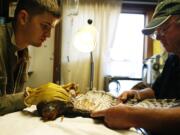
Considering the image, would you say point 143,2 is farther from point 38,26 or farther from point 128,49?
point 38,26

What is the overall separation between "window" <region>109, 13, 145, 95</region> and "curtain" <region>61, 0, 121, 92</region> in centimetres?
22

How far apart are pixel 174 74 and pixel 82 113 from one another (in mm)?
693

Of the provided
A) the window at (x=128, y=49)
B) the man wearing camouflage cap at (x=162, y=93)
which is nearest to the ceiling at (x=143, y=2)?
the window at (x=128, y=49)

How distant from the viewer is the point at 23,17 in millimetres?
1342

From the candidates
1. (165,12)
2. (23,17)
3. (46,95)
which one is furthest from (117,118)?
(23,17)

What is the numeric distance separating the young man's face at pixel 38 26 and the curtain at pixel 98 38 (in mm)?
1717

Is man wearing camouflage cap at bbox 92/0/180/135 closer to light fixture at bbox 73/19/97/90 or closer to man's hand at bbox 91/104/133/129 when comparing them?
man's hand at bbox 91/104/133/129

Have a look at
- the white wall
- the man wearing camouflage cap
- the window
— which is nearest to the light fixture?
Answer: the white wall

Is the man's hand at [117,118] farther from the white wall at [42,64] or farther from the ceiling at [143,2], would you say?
the ceiling at [143,2]

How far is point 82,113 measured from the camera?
0.96 meters

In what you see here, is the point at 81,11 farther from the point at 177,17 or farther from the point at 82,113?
the point at 82,113

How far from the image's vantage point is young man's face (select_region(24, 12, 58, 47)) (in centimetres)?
133

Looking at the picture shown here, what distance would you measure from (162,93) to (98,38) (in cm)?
172

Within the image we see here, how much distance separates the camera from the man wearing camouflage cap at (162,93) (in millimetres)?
891
